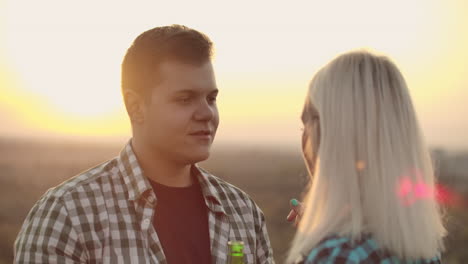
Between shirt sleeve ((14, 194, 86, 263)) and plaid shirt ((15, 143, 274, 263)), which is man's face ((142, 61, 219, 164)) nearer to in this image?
plaid shirt ((15, 143, 274, 263))

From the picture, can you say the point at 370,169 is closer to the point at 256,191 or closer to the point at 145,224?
the point at 145,224

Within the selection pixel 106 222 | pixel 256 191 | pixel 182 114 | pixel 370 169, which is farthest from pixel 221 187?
pixel 256 191

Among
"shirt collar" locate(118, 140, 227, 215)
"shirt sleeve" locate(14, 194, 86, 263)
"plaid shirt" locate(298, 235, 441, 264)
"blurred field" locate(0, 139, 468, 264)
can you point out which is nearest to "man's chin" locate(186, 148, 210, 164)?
"shirt collar" locate(118, 140, 227, 215)

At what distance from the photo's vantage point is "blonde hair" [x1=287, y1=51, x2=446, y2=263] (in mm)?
2760

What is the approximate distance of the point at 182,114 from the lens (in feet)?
13.5

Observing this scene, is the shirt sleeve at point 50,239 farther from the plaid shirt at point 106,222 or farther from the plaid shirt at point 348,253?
the plaid shirt at point 348,253

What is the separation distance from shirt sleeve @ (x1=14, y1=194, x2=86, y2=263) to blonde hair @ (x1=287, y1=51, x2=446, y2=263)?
1343 millimetres

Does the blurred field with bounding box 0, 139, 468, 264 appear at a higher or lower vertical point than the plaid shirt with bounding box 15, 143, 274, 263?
lower

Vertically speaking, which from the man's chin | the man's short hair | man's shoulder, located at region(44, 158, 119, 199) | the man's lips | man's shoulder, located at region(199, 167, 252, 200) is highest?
the man's short hair

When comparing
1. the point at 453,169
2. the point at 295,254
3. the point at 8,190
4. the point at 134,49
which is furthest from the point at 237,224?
the point at 453,169

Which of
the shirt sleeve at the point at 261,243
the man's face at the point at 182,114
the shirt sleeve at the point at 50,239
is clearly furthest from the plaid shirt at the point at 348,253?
the shirt sleeve at the point at 261,243

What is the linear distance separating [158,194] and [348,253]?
1.69 metres

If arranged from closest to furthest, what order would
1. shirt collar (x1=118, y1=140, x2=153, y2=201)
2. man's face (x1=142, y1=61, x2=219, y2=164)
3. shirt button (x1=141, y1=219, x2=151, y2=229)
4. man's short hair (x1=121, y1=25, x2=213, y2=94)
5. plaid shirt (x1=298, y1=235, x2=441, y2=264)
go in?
plaid shirt (x1=298, y1=235, x2=441, y2=264) < shirt button (x1=141, y1=219, x2=151, y2=229) < shirt collar (x1=118, y1=140, x2=153, y2=201) < man's face (x1=142, y1=61, x2=219, y2=164) < man's short hair (x1=121, y1=25, x2=213, y2=94)

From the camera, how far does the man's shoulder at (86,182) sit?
381 centimetres
